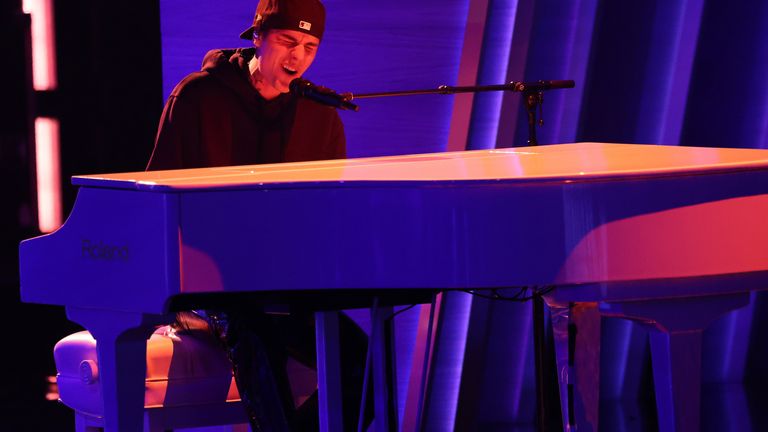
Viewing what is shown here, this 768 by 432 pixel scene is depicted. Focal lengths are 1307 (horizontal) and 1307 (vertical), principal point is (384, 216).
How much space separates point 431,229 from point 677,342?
0.52 metres

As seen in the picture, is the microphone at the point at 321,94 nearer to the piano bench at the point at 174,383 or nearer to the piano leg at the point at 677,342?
the piano bench at the point at 174,383

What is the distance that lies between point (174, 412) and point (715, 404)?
242 centimetres

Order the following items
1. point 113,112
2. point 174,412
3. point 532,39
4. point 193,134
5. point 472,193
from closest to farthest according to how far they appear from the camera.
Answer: point 472,193 < point 174,412 < point 193,134 < point 532,39 < point 113,112

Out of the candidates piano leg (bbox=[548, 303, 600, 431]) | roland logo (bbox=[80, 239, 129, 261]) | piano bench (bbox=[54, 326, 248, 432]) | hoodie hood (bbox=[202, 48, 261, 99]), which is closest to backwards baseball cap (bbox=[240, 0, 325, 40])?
hoodie hood (bbox=[202, 48, 261, 99])

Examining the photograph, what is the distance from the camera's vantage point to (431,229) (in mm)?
2453

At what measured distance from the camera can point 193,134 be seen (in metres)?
3.61

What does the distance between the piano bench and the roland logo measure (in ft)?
1.95

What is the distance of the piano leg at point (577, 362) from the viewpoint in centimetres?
274

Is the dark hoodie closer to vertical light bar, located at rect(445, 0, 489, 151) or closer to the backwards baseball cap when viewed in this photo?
the backwards baseball cap

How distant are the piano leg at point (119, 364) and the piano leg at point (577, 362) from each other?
835 mm

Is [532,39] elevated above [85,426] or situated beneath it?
elevated above

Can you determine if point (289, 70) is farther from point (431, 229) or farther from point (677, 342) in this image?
point (677, 342)

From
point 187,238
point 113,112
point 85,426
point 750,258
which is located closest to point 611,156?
point 750,258

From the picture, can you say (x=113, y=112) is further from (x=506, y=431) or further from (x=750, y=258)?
(x=750, y=258)
